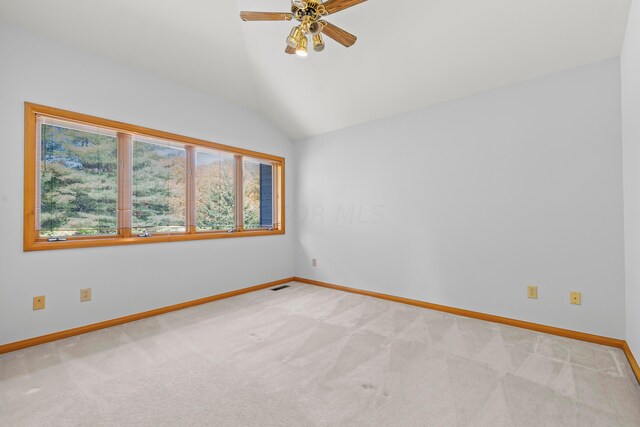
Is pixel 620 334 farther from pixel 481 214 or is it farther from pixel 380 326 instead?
pixel 380 326

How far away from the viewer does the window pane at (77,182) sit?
2566mm

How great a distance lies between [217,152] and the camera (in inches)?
151

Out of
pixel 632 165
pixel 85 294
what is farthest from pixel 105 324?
pixel 632 165

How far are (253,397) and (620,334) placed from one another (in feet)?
9.40

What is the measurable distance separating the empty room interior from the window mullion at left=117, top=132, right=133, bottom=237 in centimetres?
2

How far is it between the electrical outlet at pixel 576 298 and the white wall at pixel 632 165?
0.98 feet

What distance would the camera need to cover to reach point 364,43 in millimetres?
2771

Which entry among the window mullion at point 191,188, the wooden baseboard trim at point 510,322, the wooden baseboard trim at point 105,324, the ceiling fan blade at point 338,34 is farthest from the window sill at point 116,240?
the ceiling fan blade at point 338,34

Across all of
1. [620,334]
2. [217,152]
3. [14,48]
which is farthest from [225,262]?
[620,334]

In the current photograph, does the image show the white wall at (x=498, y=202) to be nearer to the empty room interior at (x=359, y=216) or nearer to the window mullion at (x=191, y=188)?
the empty room interior at (x=359, y=216)

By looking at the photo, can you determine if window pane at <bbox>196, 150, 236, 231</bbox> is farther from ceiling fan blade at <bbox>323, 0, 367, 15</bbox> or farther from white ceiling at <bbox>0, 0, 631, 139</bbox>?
ceiling fan blade at <bbox>323, 0, 367, 15</bbox>

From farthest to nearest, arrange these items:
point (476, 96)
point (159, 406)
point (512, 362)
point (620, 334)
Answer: point (476, 96) → point (620, 334) → point (512, 362) → point (159, 406)

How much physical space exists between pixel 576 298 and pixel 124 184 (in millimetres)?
4440

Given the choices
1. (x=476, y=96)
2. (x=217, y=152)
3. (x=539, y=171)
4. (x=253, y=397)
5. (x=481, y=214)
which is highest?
(x=476, y=96)
